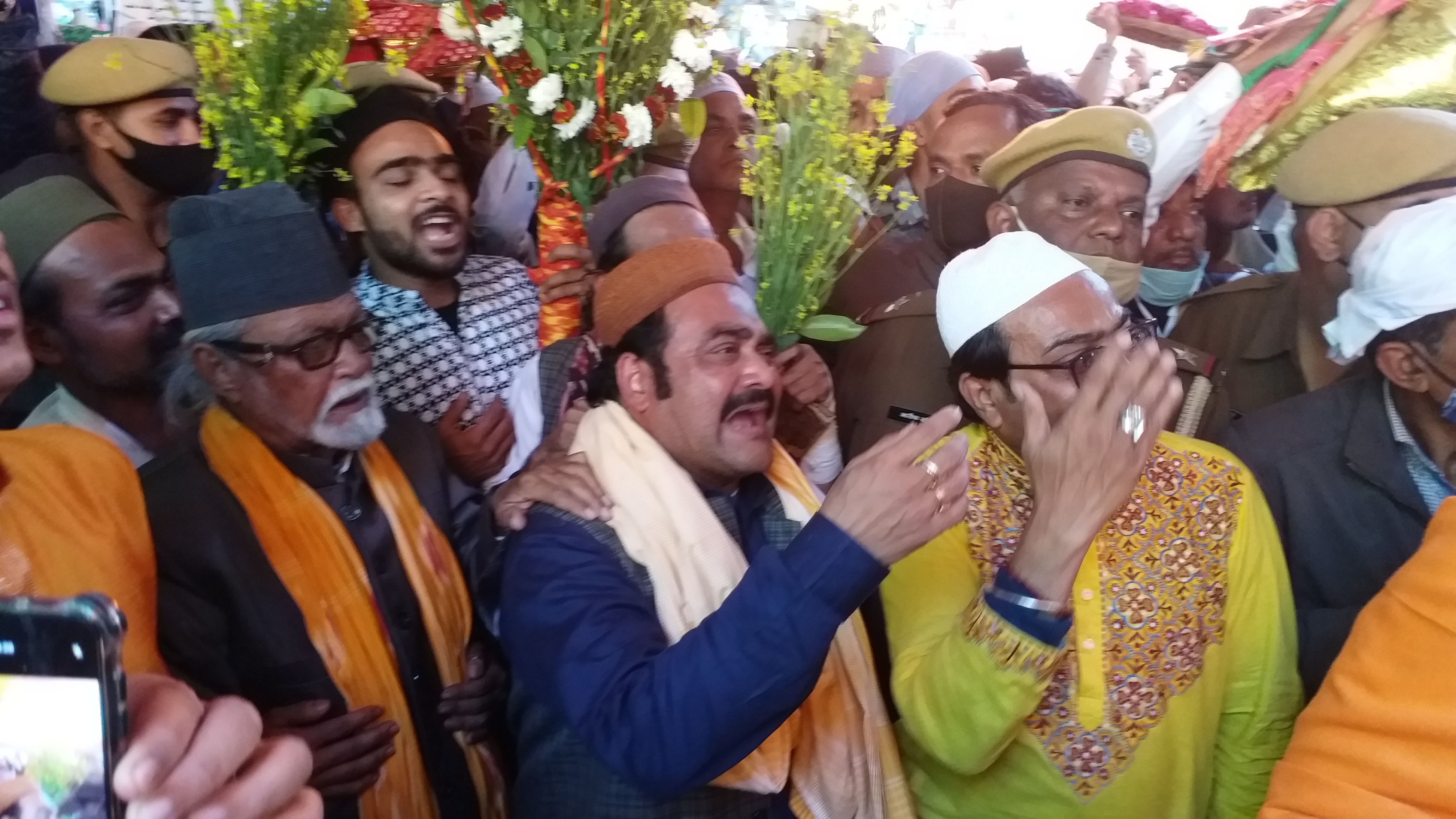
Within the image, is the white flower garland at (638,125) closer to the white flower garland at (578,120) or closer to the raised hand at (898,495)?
the white flower garland at (578,120)

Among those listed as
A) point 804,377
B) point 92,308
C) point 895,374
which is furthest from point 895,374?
point 92,308

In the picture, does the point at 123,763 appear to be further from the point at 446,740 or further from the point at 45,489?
the point at 446,740

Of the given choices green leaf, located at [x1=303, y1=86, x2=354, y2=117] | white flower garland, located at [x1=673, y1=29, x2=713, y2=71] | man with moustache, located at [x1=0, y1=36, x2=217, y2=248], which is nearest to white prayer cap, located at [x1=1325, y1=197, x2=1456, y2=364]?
white flower garland, located at [x1=673, y1=29, x2=713, y2=71]

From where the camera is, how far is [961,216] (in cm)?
287

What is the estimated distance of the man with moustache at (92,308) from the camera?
218 centimetres

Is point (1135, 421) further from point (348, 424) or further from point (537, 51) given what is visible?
point (537, 51)

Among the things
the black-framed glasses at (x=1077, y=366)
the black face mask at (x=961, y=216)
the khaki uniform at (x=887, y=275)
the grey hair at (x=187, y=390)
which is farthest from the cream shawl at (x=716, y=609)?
the black face mask at (x=961, y=216)

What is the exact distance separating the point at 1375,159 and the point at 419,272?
270 cm

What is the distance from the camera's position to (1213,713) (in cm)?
165

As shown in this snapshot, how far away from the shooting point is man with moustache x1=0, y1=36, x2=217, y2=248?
2.77 meters

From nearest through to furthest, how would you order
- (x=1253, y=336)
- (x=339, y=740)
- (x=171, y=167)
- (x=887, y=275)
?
(x=339, y=740) → (x=1253, y=336) → (x=171, y=167) → (x=887, y=275)

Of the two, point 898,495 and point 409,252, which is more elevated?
point 898,495

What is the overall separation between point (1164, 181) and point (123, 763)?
10.2 ft

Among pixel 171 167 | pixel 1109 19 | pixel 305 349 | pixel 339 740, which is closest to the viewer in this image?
pixel 339 740
